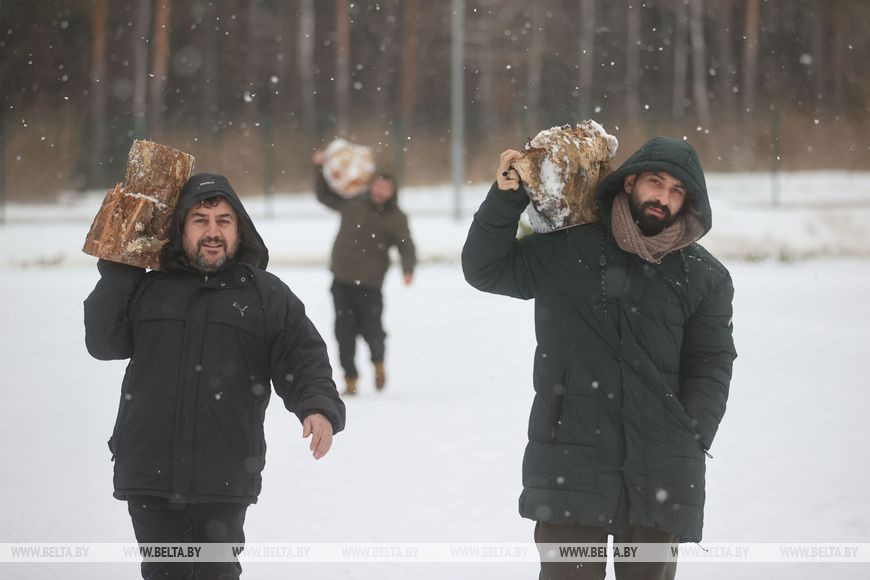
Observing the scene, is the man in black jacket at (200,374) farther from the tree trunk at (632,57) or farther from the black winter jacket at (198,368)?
the tree trunk at (632,57)

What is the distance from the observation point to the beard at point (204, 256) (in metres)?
3.55

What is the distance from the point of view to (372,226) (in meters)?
8.90

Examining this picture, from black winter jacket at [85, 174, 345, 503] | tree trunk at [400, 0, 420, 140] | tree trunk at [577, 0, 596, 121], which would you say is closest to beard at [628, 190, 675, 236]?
black winter jacket at [85, 174, 345, 503]

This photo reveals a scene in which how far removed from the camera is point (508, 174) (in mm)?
3486

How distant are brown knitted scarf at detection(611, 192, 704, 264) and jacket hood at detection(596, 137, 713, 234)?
0.12 feet

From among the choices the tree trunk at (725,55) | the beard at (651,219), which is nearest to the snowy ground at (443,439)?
the beard at (651,219)

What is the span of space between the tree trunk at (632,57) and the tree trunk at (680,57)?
1.16 metres

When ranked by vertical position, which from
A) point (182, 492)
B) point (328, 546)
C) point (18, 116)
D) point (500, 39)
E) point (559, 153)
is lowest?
point (328, 546)

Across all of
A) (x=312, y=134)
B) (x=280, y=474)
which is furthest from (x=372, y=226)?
A: (x=312, y=134)

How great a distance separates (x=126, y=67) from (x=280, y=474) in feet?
97.9

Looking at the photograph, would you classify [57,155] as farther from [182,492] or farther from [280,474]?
[182,492]

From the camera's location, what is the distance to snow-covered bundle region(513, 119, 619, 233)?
3518 mm

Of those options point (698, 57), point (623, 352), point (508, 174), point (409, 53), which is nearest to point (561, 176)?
point (508, 174)

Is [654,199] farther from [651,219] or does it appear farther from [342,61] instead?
[342,61]
